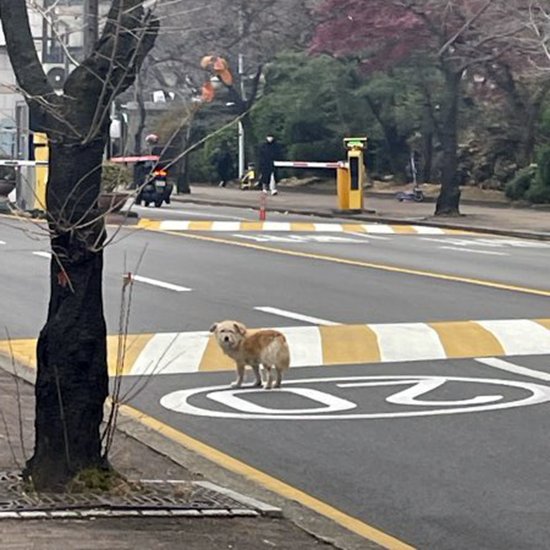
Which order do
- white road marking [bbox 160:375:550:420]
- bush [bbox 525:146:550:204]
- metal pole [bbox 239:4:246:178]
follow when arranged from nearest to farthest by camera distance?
white road marking [bbox 160:375:550:420] < bush [bbox 525:146:550:204] < metal pole [bbox 239:4:246:178]

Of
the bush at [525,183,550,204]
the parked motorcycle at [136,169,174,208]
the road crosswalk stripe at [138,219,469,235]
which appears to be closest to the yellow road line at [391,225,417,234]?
the road crosswalk stripe at [138,219,469,235]

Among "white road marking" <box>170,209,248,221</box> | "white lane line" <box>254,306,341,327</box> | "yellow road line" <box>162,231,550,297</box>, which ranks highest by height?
"yellow road line" <box>162,231,550,297</box>

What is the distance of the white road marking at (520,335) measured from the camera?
14922 millimetres

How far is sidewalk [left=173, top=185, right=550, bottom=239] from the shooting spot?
36.5 metres

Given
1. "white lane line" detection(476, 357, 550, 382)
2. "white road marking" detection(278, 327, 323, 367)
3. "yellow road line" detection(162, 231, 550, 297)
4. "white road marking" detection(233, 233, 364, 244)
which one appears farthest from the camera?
"white road marking" detection(233, 233, 364, 244)

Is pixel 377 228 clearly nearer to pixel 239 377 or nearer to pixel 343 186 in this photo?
pixel 343 186

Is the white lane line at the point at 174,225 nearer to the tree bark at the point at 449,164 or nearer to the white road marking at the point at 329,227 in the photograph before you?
the white road marking at the point at 329,227

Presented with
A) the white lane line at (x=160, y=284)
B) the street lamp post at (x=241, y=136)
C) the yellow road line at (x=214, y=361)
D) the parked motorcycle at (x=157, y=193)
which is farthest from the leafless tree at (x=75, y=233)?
the street lamp post at (x=241, y=136)

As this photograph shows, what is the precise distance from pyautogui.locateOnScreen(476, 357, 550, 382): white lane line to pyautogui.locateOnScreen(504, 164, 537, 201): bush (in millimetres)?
29708

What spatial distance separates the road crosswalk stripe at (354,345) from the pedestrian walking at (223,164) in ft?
155

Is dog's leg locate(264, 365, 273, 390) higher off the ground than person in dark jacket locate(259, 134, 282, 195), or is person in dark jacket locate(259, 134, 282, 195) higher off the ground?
person in dark jacket locate(259, 134, 282, 195)

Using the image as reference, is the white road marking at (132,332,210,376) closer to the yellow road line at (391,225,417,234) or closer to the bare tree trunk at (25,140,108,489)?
the bare tree trunk at (25,140,108,489)

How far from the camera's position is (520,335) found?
15820 millimetres

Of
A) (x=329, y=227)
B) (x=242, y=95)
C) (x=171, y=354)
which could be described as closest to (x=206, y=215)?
(x=329, y=227)
